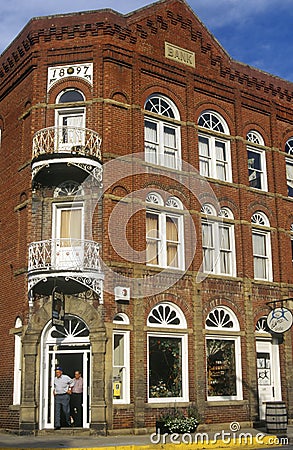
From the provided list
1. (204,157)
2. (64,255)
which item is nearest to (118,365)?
(64,255)

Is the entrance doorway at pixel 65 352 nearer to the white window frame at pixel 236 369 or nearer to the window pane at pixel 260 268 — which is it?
the white window frame at pixel 236 369

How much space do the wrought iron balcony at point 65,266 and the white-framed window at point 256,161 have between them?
804 centimetres

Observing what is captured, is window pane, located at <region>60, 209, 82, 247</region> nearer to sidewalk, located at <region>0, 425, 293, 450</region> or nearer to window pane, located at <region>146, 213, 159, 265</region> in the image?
window pane, located at <region>146, 213, 159, 265</region>

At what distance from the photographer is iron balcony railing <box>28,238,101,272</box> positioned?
18094 millimetres

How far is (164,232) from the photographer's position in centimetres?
2066

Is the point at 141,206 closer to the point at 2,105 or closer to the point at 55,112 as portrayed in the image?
the point at 55,112

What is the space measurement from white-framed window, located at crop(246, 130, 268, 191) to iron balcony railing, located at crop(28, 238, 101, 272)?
26.1 feet

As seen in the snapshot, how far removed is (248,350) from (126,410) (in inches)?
214

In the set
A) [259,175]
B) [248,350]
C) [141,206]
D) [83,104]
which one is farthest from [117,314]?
[259,175]

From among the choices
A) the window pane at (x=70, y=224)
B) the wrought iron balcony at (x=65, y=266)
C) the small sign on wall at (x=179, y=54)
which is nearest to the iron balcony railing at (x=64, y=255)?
the wrought iron balcony at (x=65, y=266)

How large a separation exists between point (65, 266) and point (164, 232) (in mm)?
3992

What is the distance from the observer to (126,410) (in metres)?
18.0

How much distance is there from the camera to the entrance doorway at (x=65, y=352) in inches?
713

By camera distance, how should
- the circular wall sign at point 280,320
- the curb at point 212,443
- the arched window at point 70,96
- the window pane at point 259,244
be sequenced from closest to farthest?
the curb at point 212,443 < the arched window at point 70,96 < the circular wall sign at point 280,320 < the window pane at point 259,244
